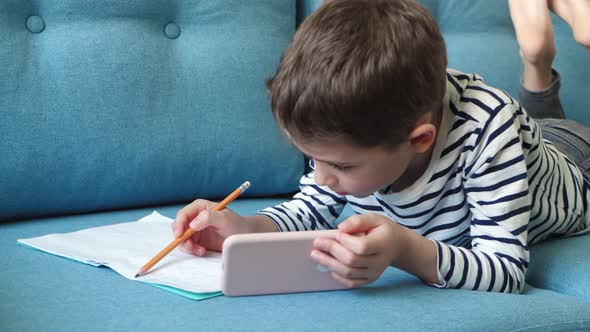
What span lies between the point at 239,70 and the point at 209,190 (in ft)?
0.77

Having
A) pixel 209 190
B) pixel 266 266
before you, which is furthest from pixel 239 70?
pixel 266 266

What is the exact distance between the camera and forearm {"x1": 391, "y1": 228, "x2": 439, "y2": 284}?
82 centimetres

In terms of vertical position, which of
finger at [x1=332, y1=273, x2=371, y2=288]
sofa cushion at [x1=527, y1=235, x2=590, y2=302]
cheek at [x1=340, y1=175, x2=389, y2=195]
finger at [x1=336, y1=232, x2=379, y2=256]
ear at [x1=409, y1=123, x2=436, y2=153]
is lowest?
sofa cushion at [x1=527, y1=235, x2=590, y2=302]

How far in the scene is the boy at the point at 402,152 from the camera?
2.48 feet

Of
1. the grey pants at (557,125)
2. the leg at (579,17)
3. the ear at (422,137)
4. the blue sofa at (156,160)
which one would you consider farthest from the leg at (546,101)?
the ear at (422,137)

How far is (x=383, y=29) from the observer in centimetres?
77

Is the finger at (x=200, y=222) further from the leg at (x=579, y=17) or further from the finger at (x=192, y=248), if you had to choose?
the leg at (x=579, y=17)

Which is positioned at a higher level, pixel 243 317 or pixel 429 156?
pixel 429 156


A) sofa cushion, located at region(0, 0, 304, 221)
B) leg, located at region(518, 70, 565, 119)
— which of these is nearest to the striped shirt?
sofa cushion, located at region(0, 0, 304, 221)

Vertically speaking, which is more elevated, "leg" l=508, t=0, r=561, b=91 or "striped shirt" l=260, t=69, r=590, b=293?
"leg" l=508, t=0, r=561, b=91

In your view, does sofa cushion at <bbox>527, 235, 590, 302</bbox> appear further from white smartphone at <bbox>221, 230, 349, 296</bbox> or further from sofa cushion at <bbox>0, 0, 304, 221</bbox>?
sofa cushion at <bbox>0, 0, 304, 221</bbox>

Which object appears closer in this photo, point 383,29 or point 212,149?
point 383,29

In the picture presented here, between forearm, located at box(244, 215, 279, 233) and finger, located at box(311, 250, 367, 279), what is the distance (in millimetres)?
187

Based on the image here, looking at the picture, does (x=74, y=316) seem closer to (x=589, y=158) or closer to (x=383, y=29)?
(x=383, y=29)
